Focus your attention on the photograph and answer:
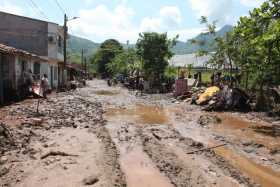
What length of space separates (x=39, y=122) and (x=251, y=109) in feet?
36.1

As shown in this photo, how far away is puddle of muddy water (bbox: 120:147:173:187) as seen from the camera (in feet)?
23.0

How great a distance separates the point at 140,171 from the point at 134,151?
166 centimetres

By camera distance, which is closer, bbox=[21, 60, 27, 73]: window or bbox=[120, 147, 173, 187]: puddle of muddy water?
bbox=[120, 147, 173, 187]: puddle of muddy water

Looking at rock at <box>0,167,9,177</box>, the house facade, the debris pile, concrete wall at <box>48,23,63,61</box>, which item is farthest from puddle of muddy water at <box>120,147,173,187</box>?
concrete wall at <box>48,23,63,61</box>

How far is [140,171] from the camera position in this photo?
7.70 metres

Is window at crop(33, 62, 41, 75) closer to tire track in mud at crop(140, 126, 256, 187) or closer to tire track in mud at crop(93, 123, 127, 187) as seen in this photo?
tire track in mud at crop(93, 123, 127, 187)

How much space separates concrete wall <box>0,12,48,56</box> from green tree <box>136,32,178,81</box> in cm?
878

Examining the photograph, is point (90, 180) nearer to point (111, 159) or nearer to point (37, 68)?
point (111, 159)

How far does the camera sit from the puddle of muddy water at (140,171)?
702 centimetres

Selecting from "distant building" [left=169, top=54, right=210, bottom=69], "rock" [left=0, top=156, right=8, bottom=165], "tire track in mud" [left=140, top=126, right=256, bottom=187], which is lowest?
→ "tire track in mud" [left=140, top=126, right=256, bottom=187]

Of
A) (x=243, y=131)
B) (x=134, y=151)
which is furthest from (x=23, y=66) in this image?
(x=134, y=151)

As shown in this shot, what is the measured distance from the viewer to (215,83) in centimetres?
2564

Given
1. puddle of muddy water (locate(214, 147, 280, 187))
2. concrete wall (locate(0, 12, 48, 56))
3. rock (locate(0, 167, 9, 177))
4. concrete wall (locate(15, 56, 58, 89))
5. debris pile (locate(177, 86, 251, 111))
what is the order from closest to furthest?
rock (locate(0, 167, 9, 177)), puddle of muddy water (locate(214, 147, 280, 187)), debris pile (locate(177, 86, 251, 111)), concrete wall (locate(15, 56, 58, 89)), concrete wall (locate(0, 12, 48, 56))

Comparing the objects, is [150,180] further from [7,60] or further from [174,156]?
[7,60]
